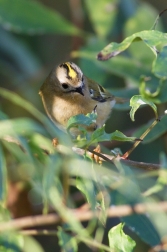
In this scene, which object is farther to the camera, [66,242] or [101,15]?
[101,15]

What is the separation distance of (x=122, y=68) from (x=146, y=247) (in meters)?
1.31

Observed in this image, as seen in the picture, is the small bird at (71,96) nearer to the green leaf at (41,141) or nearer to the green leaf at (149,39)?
the green leaf at (149,39)

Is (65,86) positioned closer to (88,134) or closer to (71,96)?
(71,96)

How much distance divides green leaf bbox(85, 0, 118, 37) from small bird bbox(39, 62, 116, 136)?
2.03 feet

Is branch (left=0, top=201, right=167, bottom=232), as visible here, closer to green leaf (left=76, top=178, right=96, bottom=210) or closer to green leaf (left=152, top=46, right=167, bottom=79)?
green leaf (left=76, top=178, right=96, bottom=210)

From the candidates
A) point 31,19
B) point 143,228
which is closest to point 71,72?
point 31,19

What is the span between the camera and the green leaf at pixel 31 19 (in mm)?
3468

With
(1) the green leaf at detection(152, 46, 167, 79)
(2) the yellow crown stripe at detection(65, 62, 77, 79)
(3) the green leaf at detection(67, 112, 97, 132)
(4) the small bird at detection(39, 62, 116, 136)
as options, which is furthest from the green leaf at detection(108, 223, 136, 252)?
(2) the yellow crown stripe at detection(65, 62, 77, 79)

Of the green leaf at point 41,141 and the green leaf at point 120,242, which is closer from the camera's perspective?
the green leaf at point 41,141

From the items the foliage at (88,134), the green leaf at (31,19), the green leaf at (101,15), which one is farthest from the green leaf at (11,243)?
the green leaf at (101,15)

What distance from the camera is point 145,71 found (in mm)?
3199

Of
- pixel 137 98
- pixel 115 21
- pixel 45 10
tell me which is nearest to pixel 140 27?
pixel 115 21

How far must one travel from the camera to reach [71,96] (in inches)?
127

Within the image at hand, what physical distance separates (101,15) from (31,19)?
605 millimetres
